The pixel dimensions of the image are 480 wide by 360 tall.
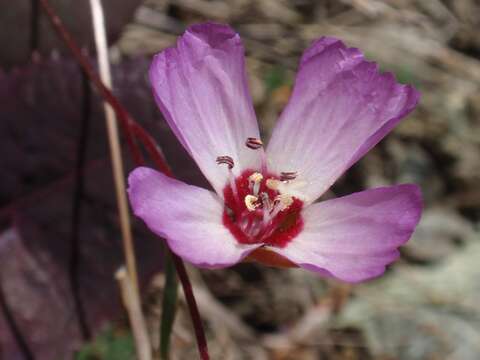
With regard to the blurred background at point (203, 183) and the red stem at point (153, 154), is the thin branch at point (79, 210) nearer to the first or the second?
the blurred background at point (203, 183)

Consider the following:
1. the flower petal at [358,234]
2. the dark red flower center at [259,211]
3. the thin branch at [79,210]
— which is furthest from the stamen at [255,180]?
the thin branch at [79,210]

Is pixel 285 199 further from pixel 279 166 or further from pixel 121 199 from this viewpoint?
pixel 121 199

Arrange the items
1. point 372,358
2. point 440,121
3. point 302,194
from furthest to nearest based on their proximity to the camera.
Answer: point 440,121 → point 372,358 → point 302,194

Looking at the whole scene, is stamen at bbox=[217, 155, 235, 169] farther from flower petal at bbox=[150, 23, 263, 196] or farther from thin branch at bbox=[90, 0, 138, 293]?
thin branch at bbox=[90, 0, 138, 293]

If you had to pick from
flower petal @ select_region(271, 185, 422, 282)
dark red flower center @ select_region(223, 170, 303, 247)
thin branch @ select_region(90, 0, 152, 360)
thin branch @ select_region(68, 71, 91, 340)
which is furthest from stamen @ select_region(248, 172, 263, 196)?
thin branch @ select_region(68, 71, 91, 340)

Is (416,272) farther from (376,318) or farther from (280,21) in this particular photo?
(280,21)

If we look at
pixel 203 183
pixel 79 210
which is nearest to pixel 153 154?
pixel 203 183

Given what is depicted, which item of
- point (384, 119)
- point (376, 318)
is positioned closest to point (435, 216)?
point (376, 318)
